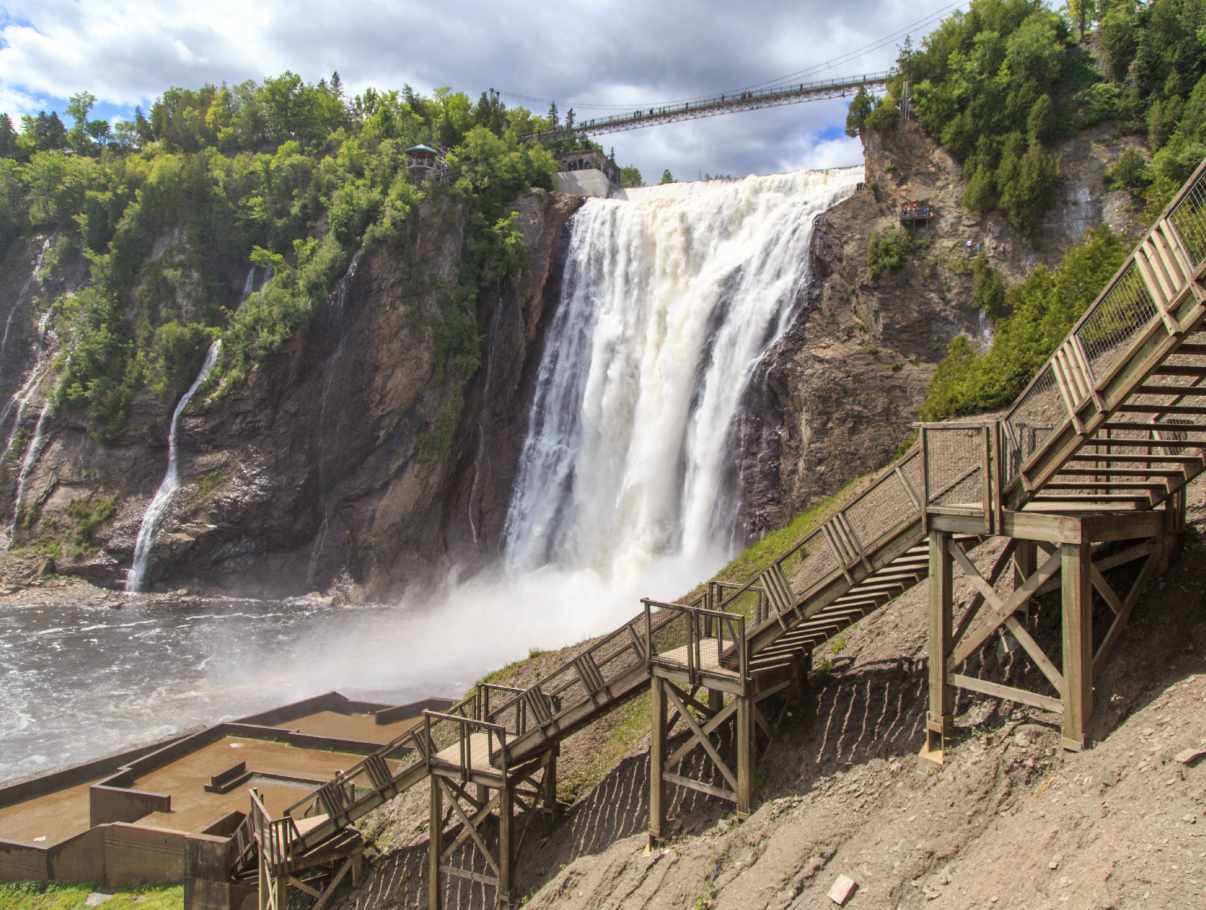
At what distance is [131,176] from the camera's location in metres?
66.6

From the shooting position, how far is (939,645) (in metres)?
11.7

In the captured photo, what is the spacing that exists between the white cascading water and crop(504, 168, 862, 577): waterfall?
19968mm

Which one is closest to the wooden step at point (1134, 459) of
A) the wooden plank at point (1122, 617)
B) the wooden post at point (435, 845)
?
the wooden plank at point (1122, 617)

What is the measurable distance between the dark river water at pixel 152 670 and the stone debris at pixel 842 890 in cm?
2283

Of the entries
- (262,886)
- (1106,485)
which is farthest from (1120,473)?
(262,886)

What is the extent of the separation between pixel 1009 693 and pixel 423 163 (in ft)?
166

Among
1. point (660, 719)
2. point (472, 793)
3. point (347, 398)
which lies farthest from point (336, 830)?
point (347, 398)

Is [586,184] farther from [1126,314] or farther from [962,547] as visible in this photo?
[1126,314]

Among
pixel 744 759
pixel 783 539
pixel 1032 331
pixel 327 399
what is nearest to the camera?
pixel 744 759

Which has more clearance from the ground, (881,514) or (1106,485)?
(1106,485)

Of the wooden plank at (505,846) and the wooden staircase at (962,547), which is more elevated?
the wooden staircase at (962,547)

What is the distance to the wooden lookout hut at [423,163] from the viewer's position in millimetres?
54625

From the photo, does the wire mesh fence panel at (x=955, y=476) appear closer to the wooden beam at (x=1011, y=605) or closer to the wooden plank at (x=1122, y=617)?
the wooden beam at (x=1011, y=605)

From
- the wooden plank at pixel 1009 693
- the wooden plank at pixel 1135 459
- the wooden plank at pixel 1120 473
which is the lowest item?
the wooden plank at pixel 1009 693
